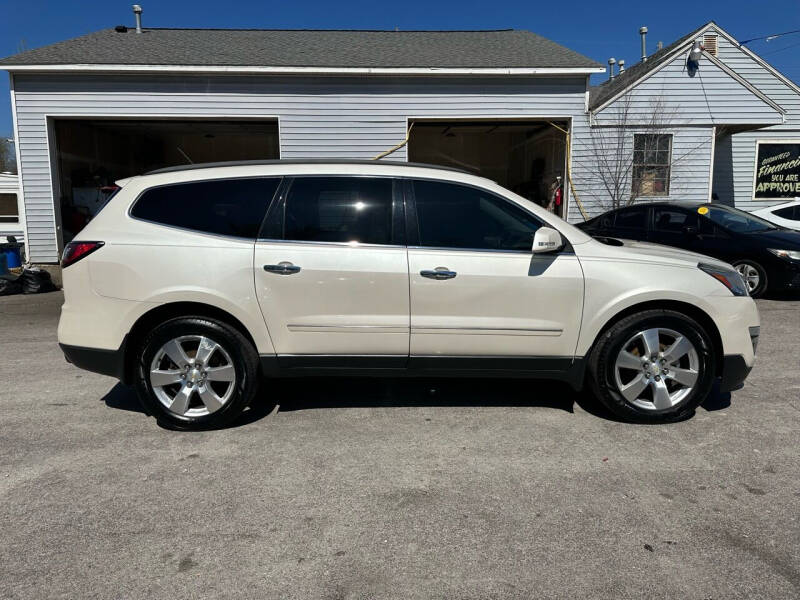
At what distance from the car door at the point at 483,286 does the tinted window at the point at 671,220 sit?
648 cm

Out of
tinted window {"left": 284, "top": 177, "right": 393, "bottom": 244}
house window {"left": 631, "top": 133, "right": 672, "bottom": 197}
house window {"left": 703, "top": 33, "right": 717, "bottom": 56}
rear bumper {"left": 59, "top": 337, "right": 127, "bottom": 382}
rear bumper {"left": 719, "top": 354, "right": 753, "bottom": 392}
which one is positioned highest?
house window {"left": 703, "top": 33, "right": 717, "bottom": 56}

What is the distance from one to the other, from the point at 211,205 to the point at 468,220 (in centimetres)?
182

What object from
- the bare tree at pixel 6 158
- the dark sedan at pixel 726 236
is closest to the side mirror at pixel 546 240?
the dark sedan at pixel 726 236

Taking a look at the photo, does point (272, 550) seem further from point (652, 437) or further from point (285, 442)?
point (652, 437)

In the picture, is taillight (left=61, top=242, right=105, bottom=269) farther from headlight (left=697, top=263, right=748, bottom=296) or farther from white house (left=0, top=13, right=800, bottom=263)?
white house (left=0, top=13, right=800, bottom=263)

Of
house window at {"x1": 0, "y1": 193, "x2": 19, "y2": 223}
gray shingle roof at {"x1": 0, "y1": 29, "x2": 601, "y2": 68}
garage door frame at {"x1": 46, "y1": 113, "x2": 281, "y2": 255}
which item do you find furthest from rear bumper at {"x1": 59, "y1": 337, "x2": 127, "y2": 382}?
house window at {"x1": 0, "y1": 193, "x2": 19, "y2": 223}

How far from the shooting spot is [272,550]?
8.97 feet

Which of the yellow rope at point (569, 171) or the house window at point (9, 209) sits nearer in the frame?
the yellow rope at point (569, 171)

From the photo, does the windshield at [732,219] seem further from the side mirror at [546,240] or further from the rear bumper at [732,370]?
the side mirror at [546,240]

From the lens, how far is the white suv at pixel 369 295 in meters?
4.00

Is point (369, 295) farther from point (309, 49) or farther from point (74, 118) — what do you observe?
point (309, 49)

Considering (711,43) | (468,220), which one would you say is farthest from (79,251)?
(711,43)

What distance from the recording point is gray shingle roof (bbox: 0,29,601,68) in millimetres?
12438

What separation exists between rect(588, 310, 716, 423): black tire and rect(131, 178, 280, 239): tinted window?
8.48ft
